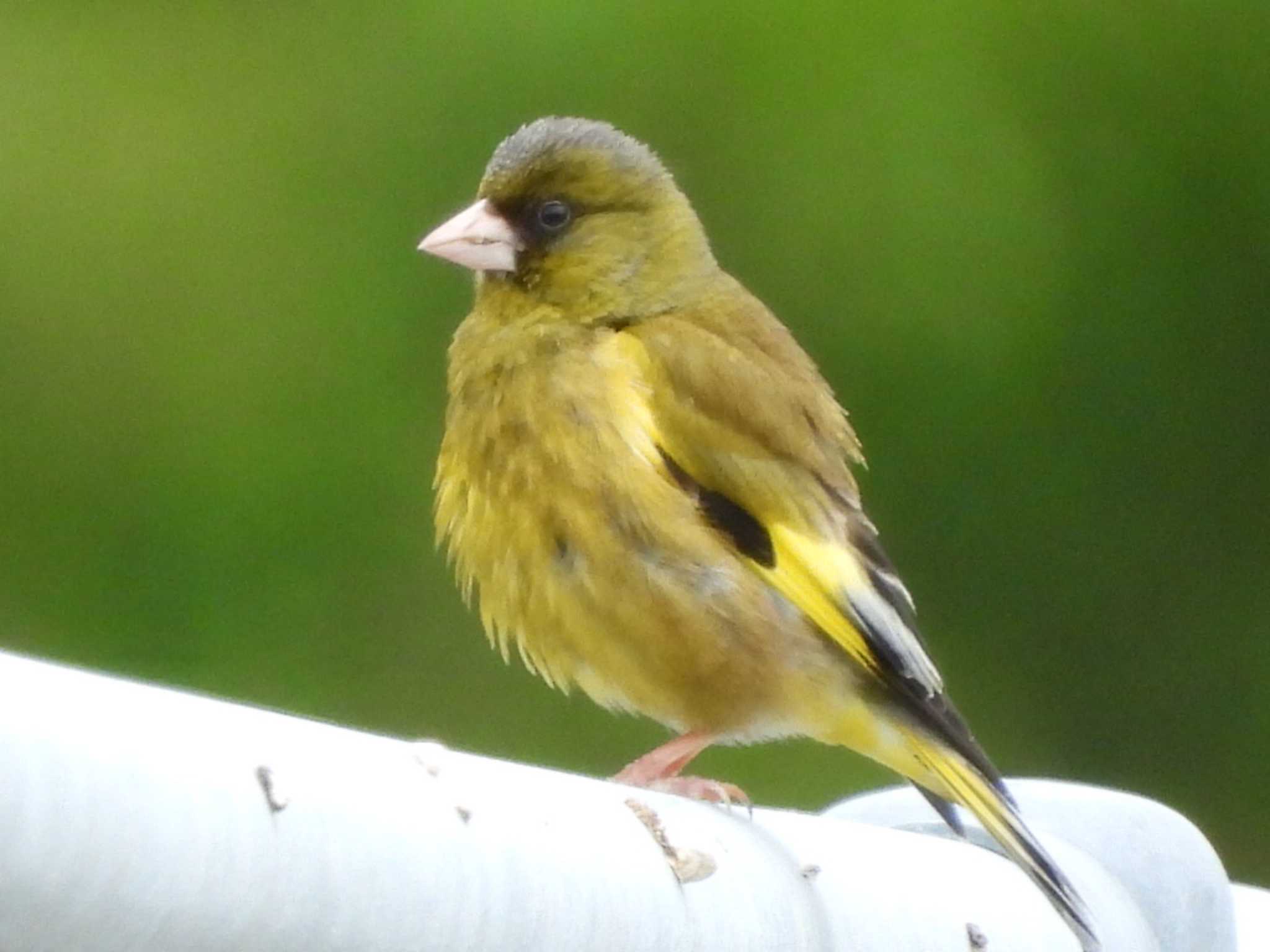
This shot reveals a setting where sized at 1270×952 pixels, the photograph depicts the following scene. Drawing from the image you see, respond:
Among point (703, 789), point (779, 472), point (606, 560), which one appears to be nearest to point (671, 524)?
point (606, 560)

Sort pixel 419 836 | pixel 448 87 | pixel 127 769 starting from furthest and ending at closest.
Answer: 1. pixel 448 87
2. pixel 419 836
3. pixel 127 769

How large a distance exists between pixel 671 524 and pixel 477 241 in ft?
1.37

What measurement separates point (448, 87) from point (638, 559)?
1193 mm

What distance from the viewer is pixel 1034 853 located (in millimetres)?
1456

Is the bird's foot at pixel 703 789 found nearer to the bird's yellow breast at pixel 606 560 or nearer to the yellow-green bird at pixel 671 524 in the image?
the yellow-green bird at pixel 671 524

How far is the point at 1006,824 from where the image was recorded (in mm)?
1642

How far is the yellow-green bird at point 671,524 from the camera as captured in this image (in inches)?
80.0

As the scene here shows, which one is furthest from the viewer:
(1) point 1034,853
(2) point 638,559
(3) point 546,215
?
(3) point 546,215

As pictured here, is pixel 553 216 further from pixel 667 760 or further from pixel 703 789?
pixel 703 789

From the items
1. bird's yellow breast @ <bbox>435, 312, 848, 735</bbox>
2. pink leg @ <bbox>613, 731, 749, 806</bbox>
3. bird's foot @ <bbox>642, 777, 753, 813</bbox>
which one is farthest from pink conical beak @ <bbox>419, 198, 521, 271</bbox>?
bird's foot @ <bbox>642, 777, 753, 813</bbox>

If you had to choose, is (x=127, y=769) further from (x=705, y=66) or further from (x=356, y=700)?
(x=705, y=66)

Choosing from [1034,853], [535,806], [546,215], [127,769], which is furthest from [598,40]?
[127,769]

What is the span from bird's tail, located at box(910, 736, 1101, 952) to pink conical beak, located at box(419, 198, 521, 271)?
638mm

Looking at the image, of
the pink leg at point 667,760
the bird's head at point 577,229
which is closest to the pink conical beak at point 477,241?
the bird's head at point 577,229
